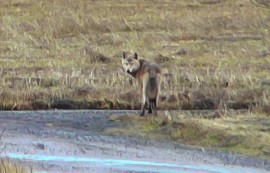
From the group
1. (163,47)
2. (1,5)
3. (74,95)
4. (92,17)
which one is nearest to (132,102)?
(74,95)

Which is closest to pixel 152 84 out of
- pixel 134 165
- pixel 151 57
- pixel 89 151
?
pixel 89 151

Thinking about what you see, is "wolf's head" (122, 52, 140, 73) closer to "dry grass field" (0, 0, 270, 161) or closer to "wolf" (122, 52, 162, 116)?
"wolf" (122, 52, 162, 116)

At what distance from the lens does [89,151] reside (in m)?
17.0

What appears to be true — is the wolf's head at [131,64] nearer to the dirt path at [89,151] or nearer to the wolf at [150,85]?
the wolf at [150,85]

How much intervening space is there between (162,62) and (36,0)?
1448cm

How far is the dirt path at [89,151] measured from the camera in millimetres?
15594

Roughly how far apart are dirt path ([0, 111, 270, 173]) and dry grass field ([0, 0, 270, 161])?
722mm

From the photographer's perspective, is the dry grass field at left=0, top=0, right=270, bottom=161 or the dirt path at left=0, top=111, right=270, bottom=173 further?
the dry grass field at left=0, top=0, right=270, bottom=161

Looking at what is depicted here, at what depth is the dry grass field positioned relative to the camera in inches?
758

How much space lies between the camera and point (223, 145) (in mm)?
17297

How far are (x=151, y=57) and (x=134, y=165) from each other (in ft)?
37.8

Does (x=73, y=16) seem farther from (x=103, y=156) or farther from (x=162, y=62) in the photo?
(x=103, y=156)

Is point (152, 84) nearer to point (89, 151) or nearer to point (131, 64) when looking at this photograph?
point (131, 64)

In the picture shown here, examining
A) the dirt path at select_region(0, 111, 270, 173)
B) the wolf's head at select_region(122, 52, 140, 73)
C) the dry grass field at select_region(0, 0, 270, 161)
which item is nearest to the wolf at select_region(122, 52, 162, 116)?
the wolf's head at select_region(122, 52, 140, 73)
